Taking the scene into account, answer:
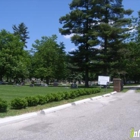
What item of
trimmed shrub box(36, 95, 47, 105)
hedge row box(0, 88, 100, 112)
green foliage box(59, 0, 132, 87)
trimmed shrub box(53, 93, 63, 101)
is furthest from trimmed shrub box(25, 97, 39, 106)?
green foliage box(59, 0, 132, 87)

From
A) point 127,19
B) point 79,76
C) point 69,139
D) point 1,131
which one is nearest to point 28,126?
point 1,131

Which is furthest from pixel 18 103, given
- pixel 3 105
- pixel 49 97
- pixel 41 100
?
pixel 49 97

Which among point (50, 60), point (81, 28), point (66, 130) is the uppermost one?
point (81, 28)

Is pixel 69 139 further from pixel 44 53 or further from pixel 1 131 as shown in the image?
pixel 44 53

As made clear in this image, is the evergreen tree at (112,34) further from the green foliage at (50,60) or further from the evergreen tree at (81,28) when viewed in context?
the green foliage at (50,60)

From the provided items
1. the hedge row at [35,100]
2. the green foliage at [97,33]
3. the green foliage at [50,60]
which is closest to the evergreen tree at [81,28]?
the green foliage at [97,33]

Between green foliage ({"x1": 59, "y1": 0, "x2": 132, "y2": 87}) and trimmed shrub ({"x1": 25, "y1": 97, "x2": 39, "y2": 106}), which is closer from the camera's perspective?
trimmed shrub ({"x1": 25, "y1": 97, "x2": 39, "y2": 106})

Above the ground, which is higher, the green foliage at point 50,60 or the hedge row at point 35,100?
the green foliage at point 50,60

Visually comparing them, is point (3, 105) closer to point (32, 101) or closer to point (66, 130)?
point (32, 101)

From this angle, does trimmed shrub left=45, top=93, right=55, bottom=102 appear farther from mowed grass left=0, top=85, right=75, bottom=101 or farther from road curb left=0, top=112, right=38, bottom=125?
road curb left=0, top=112, right=38, bottom=125

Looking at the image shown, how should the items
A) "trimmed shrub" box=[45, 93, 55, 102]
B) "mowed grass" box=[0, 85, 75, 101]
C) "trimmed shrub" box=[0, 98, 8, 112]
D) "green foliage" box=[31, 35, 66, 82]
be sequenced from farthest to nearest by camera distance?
1. "green foliage" box=[31, 35, 66, 82]
2. "mowed grass" box=[0, 85, 75, 101]
3. "trimmed shrub" box=[45, 93, 55, 102]
4. "trimmed shrub" box=[0, 98, 8, 112]

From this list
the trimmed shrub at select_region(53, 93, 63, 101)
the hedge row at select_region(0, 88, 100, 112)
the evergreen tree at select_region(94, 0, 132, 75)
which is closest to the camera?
the hedge row at select_region(0, 88, 100, 112)

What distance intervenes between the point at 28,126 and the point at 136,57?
118ft

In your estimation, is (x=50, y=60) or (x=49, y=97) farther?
(x=50, y=60)
